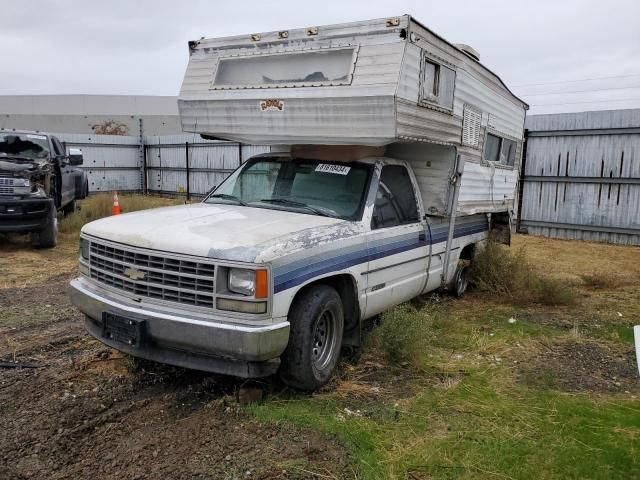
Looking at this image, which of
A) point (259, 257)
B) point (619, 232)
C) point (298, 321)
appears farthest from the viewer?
point (619, 232)

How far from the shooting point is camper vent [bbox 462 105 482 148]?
6199 millimetres

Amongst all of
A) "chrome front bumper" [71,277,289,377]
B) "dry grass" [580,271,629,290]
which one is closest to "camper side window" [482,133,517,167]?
"dry grass" [580,271,629,290]

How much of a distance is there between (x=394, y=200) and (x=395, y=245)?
1.63 feet

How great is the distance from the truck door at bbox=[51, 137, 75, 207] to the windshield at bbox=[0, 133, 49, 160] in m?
0.26

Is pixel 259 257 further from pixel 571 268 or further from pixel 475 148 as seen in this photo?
pixel 571 268

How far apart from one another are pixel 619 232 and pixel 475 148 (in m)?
7.14

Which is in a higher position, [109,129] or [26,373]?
[109,129]

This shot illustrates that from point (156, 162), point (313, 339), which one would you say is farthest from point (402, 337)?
point (156, 162)

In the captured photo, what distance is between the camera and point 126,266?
394 cm

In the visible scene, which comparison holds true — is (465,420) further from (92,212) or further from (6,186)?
(92,212)

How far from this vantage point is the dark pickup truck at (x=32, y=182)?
30.6ft

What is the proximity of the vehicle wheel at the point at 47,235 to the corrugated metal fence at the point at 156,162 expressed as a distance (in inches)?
354

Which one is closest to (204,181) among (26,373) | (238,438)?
(26,373)

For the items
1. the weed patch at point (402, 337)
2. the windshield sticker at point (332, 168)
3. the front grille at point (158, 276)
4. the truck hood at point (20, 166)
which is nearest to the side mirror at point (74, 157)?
the truck hood at point (20, 166)
